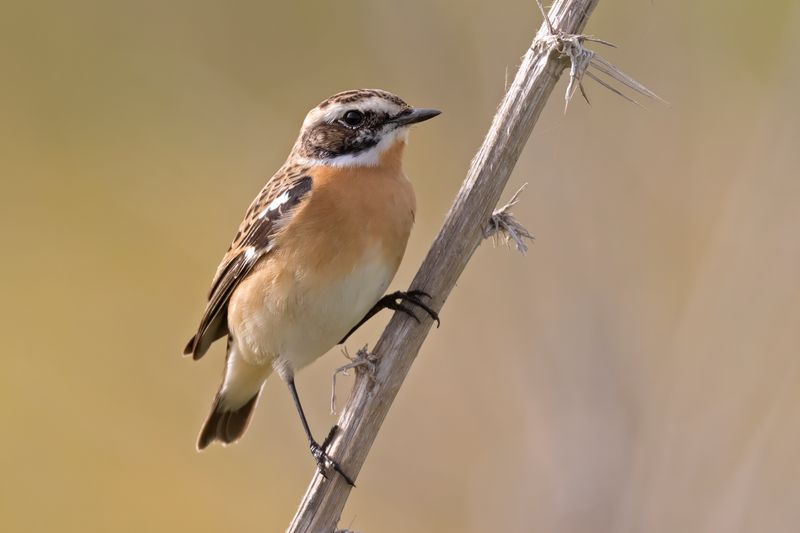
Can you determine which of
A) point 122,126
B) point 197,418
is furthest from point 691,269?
point 122,126

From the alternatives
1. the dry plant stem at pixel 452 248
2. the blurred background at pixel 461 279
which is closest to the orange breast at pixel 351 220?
the dry plant stem at pixel 452 248

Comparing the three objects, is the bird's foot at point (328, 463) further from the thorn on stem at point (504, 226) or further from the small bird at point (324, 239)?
the thorn on stem at point (504, 226)

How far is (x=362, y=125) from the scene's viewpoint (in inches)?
176

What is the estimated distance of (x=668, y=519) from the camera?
509cm

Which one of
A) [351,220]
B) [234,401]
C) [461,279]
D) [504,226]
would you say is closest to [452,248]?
[504,226]

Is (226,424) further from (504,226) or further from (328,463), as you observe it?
(504,226)

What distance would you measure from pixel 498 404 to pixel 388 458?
90 cm

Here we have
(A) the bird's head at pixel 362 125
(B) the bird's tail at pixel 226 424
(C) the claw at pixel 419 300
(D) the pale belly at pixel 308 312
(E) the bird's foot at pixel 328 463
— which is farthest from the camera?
(B) the bird's tail at pixel 226 424

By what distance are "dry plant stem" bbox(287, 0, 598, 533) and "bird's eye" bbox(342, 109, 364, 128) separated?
0.99m

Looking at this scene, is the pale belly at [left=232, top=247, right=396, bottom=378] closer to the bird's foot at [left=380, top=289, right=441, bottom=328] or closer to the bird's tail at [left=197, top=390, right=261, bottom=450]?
the bird's foot at [left=380, top=289, right=441, bottom=328]

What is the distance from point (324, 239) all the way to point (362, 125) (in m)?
0.56

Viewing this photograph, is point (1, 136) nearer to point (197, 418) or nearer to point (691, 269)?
point (197, 418)

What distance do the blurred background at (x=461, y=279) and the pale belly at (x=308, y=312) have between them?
184cm

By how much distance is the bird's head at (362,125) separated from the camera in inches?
174
